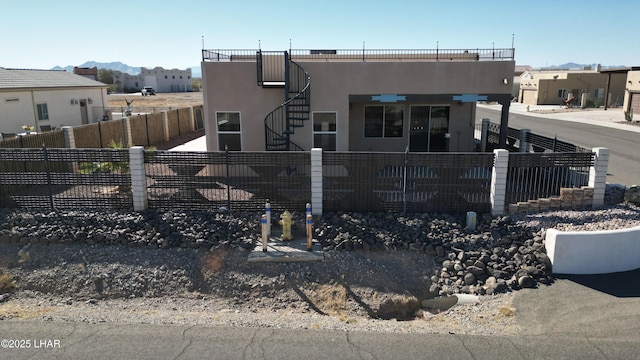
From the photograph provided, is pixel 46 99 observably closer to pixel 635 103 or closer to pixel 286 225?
pixel 286 225

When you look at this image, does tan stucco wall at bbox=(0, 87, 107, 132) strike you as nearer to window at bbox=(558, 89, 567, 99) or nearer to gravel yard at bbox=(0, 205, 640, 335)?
gravel yard at bbox=(0, 205, 640, 335)

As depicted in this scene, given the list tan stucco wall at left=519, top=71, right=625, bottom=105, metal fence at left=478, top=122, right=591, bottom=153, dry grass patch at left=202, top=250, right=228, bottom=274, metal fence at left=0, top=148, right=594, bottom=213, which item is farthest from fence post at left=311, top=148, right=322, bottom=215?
tan stucco wall at left=519, top=71, right=625, bottom=105

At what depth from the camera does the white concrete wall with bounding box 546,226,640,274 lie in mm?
9891

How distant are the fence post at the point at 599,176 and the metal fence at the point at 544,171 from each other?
0.14m

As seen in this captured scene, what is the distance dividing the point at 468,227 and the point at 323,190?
368cm

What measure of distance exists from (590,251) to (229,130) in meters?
11.5

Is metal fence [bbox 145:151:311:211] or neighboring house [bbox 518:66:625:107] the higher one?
neighboring house [bbox 518:66:625:107]

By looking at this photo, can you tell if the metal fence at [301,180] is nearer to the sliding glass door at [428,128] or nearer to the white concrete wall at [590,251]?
the white concrete wall at [590,251]

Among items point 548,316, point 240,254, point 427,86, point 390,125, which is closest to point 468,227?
point 548,316

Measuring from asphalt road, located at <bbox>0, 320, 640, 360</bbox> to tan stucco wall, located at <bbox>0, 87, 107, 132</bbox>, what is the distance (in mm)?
21089

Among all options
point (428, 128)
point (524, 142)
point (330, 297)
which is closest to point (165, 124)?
point (428, 128)

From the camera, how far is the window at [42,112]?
90.0ft

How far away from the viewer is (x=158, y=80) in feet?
391

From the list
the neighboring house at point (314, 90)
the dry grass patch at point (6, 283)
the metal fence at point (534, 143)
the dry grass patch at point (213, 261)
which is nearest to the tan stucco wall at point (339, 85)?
the neighboring house at point (314, 90)
